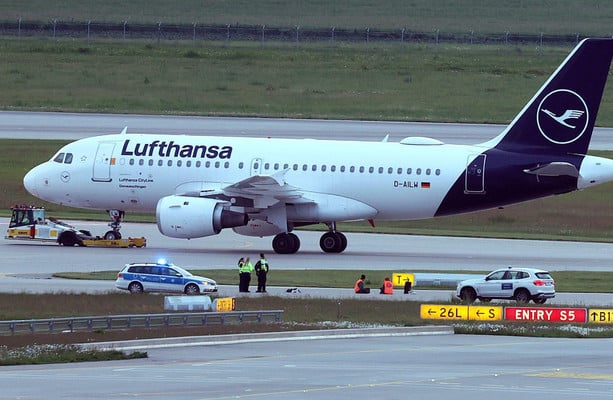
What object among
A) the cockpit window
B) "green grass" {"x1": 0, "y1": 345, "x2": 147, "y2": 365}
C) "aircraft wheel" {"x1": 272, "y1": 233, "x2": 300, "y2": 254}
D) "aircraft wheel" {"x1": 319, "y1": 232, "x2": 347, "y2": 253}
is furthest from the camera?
the cockpit window

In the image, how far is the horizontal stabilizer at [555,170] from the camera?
187 ft

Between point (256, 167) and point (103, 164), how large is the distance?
246 inches

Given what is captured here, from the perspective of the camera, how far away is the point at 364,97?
106 meters

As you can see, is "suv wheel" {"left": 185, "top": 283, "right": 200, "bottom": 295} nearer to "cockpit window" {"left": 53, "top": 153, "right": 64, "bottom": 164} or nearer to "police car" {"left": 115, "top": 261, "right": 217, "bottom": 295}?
"police car" {"left": 115, "top": 261, "right": 217, "bottom": 295}

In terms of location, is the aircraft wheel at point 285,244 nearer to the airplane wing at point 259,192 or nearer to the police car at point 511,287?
the airplane wing at point 259,192

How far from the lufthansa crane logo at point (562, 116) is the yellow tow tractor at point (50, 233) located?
16.6 meters

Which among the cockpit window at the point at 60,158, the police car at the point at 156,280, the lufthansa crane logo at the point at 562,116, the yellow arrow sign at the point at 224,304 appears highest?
the lufthansa crane logo at the point at 562,116

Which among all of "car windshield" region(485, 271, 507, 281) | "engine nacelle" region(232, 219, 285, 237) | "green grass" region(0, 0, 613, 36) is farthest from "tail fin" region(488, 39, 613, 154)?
"green grass" region(0, 0, 613, 36)

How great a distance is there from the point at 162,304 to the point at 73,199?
63.4 ft

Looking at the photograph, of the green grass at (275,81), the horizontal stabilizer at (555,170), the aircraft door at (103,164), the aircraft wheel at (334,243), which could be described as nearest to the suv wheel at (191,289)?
the aircraft wheel at (334,243)

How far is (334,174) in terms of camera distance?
58938 mm

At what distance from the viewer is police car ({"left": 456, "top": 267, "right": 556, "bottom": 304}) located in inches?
1791

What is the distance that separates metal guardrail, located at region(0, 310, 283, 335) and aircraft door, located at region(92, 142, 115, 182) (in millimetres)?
22479

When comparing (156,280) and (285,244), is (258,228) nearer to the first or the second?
(285,244)
